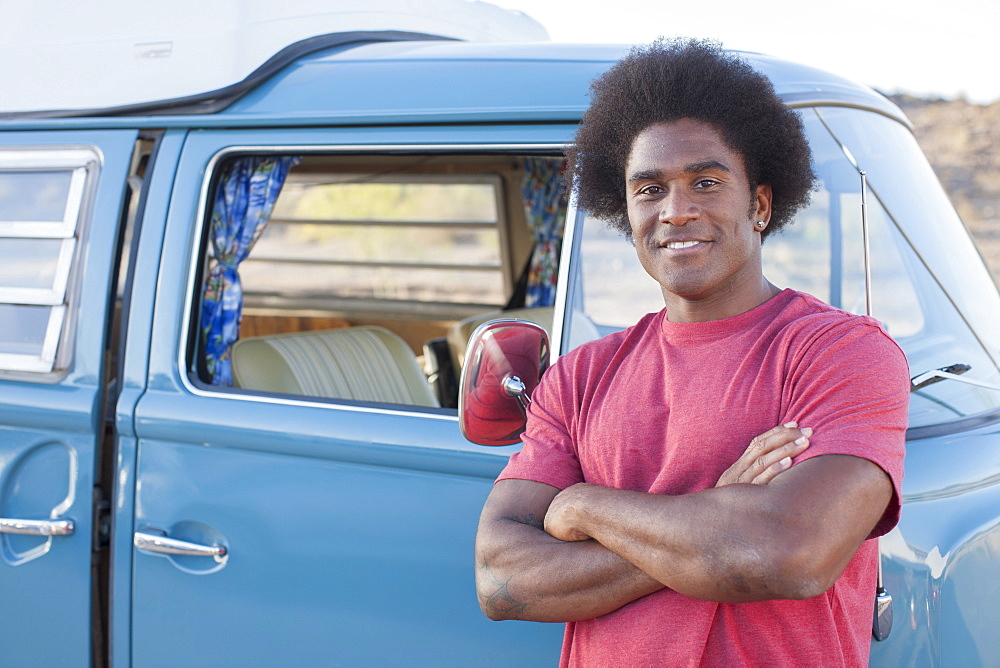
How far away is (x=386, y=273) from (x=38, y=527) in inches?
119

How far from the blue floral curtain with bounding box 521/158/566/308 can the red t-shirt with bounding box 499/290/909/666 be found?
8.26 feet

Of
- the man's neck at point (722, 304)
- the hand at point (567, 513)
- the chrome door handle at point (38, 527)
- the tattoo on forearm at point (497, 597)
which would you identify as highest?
the man's neck at point (722, 304)

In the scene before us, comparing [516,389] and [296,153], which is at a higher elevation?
[296,153]

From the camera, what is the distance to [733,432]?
1391 millimetres

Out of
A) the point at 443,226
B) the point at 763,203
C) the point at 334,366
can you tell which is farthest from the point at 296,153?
the point at 443,226

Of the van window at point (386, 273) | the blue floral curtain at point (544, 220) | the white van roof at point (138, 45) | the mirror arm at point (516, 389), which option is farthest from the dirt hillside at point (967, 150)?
the mirror arm at point (516, 389)

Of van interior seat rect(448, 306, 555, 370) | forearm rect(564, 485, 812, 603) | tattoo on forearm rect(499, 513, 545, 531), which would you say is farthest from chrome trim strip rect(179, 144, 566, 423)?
van interior seat rect(448, 306, 555, 370)

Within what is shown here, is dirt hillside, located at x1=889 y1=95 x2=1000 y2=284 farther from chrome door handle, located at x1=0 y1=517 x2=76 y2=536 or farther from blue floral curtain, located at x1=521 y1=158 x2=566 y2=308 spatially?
chrome door handle, located at x1=0 y1=517 x2=76 y2=536

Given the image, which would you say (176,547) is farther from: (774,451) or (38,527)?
(774,451)

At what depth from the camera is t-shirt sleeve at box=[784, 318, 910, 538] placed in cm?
128

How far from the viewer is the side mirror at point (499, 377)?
6.00 ft

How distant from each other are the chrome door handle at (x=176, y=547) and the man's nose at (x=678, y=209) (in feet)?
4.45

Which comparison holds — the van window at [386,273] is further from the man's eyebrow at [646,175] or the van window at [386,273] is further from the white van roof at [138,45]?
the man's eyebrow at [646,175]

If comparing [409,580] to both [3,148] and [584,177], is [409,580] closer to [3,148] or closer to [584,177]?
[584,177]
